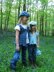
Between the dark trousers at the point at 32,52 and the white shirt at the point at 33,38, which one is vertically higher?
the white shirt at the point at 33,38

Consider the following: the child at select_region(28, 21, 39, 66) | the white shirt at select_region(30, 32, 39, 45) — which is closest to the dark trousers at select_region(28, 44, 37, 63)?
the child at select_region(28, 21, 39, 66)

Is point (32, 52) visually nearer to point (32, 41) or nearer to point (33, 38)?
point (32, 41)

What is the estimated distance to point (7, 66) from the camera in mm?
9266

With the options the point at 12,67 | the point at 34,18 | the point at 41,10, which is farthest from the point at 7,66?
the point at 34,18

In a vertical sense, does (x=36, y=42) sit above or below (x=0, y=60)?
→ above

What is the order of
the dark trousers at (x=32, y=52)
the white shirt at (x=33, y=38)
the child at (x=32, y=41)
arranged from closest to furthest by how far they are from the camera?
the child at (x=32, y=41) < the white shirt at (x=33, y=38) < the dark trousers at (x=32, y=52)

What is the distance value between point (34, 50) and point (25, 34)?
1.02m

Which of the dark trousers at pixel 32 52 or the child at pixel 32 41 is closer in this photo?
the child at pixel 32 41

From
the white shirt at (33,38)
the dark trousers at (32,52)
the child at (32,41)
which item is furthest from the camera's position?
the dark trousers at (32,52)

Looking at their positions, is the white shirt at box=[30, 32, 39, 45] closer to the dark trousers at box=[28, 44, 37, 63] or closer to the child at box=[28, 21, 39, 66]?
the child at box=[28, 21, 39, 66]

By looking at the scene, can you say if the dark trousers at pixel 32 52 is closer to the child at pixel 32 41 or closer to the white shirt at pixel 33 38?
the child at pixel 32 41

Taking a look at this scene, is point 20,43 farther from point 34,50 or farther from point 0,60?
point 0,60

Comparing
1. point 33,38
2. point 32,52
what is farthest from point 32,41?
point 32,52

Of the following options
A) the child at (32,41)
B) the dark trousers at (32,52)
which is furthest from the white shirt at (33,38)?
the dark trousers at (32,52)
